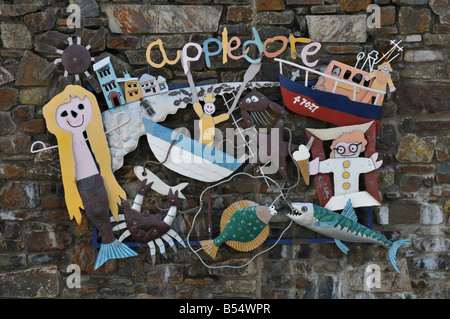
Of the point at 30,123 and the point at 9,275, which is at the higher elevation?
the point at 30,123

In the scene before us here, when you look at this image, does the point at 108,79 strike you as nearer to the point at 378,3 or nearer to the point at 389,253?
the point at 378,3

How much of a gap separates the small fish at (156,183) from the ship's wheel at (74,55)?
0.58m

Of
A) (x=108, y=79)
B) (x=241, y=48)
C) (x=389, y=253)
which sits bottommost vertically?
(x=389, y=253)

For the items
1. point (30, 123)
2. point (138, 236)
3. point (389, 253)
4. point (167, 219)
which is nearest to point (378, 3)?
point (389, 253)

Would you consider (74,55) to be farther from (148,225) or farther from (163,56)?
(148,225)

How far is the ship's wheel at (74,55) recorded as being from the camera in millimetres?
2982

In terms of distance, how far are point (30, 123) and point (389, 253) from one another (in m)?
2.48

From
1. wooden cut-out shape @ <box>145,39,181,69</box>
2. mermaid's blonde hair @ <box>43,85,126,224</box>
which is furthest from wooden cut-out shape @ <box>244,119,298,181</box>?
mermaid's blonde hair @ <box>43,85,126,224</box>

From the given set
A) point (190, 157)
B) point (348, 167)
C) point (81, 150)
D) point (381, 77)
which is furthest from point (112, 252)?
point (381, 77)

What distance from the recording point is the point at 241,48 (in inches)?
122

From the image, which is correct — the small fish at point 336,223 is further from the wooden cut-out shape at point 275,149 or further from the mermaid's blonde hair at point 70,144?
the mermaid's blonde hair at point 70,144

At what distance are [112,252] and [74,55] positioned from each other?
4.16 ft

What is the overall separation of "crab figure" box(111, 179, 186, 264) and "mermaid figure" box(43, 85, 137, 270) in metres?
0.15

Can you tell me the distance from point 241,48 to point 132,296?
1.78 meters
